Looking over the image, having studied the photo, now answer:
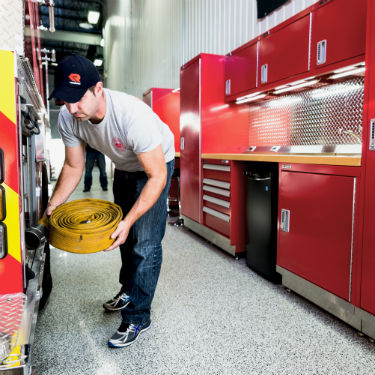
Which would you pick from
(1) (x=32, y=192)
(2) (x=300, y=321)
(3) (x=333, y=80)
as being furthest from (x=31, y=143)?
(3) (x=333, y=80)

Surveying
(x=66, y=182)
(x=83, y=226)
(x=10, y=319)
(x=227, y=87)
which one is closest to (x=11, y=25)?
(x=66, y=182)

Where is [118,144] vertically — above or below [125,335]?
above

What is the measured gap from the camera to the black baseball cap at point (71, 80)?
1.14m

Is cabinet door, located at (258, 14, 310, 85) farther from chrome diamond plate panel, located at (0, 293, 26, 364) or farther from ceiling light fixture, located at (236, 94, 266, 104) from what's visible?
chrome diamond plate panel, located at (0, 293, 26, 364)

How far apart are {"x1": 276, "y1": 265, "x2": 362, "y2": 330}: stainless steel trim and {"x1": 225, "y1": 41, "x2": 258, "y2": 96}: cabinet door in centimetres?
170


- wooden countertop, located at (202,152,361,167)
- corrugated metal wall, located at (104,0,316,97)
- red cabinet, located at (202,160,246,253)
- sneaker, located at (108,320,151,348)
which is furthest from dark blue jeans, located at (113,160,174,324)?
corrugated metal wall, located at (104,0,316,97)

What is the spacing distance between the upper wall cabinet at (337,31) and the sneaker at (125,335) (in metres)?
1.94

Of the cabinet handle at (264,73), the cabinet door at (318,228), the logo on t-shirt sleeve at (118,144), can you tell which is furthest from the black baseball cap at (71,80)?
the cabinet handle at (264,73)

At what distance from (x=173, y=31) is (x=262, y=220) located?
4268mm

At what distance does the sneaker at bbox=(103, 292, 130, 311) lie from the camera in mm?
1769

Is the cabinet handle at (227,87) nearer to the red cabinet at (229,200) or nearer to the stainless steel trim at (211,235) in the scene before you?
the red cabinet at (229,200)

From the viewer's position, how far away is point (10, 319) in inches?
35.5

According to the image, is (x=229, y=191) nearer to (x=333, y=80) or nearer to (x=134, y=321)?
(x=333, y=80)

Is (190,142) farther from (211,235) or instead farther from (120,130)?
(120,130)
